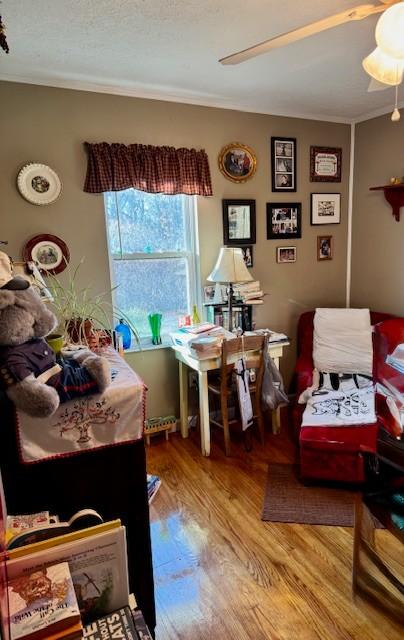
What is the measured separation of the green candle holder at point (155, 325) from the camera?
298cm

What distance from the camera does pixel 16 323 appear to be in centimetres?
103

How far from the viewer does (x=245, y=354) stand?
2.79m

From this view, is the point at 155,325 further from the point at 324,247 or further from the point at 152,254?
the point at 324,247

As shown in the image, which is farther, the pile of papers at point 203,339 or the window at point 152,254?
the window at point 152,254

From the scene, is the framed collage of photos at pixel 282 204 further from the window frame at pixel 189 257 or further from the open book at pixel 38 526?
the open book at pixel 38 526

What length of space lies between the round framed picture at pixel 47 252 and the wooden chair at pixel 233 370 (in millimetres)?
1226

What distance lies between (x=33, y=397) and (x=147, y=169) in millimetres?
2107

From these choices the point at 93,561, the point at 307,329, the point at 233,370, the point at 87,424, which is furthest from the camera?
the point at 307,329

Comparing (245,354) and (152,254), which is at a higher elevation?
(152,254)

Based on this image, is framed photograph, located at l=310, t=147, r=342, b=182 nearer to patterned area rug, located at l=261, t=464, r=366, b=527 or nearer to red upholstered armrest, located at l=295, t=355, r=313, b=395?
red upholstered armrest, located at l=295, t=355, r=313, b=395

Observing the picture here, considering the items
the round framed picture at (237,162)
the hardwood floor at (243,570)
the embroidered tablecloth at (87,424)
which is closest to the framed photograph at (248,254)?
the round framed picture at (237,162)

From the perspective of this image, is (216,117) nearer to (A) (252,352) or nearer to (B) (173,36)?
(B) (173,36)

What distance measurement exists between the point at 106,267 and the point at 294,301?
67.1 inches

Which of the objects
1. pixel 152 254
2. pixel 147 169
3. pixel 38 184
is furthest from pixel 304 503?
pixel 38 184
